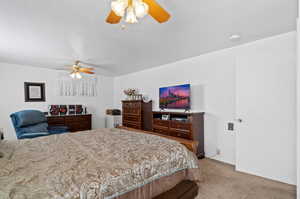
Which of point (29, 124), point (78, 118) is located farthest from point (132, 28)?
point (78, 118)

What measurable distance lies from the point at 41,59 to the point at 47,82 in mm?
A: 1269

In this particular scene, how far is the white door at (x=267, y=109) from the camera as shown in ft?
7.89

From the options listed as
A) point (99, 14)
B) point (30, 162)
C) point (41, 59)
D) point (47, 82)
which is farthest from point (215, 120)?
point (47, 82)

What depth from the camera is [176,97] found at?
385 centimetres

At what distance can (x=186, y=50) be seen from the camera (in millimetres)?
3277

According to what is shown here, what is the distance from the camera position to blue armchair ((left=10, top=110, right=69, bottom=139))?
3.33m

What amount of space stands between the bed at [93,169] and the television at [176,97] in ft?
6.24

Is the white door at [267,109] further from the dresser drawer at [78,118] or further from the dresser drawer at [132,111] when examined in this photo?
the dresser drawer at [78,118]

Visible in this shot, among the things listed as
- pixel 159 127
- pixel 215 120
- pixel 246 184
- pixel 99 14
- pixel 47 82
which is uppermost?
pixel 99 14

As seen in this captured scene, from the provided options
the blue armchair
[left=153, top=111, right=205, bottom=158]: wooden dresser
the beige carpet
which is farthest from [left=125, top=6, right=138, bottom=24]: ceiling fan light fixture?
the blue armchair

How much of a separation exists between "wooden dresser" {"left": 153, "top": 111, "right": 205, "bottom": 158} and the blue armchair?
277 cm

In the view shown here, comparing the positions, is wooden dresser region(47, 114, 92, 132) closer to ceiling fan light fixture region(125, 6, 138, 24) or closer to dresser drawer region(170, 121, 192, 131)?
dresser drawer region(170, 121, 192, 131)

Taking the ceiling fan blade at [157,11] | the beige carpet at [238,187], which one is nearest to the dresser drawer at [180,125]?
the beige carpet at [238,187]

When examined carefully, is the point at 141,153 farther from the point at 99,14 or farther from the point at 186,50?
the point at 186,50
